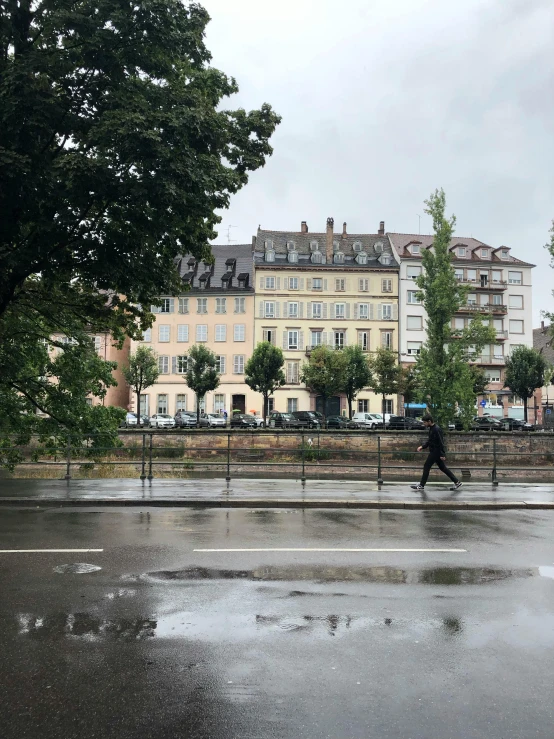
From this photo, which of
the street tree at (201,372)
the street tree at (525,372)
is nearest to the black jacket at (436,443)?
the street tree at (201,372)

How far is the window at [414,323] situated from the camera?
68562 millimetres

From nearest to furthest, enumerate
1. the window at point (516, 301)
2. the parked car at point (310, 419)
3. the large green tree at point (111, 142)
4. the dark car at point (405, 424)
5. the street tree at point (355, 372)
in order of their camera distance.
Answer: the large green tree at point (111, 142)
the dark car at point (405, 424)
the parked car at point (310, 419)
the street tree at point (355, 372)
the window at point (516, 301)

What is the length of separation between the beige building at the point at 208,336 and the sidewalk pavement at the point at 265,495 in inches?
1971

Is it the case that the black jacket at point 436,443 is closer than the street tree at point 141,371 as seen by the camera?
Yes

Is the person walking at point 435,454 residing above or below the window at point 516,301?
below

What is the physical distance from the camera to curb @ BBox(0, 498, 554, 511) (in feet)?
41.4

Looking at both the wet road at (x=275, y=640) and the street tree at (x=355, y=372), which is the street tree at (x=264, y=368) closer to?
the street tree at (x=355, y=372)

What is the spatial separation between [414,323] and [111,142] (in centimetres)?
6124

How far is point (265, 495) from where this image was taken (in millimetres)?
13602

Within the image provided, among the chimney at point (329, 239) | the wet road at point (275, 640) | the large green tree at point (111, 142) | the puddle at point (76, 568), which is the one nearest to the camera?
the wet road at point (275, 640)

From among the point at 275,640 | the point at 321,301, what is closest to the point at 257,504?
the point at 275,640

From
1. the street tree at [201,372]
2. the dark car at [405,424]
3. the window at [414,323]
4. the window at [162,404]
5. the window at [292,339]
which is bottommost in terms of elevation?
the dark car at [405,424]

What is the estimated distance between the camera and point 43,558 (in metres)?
7.60

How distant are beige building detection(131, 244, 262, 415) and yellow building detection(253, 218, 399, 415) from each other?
1814mm
